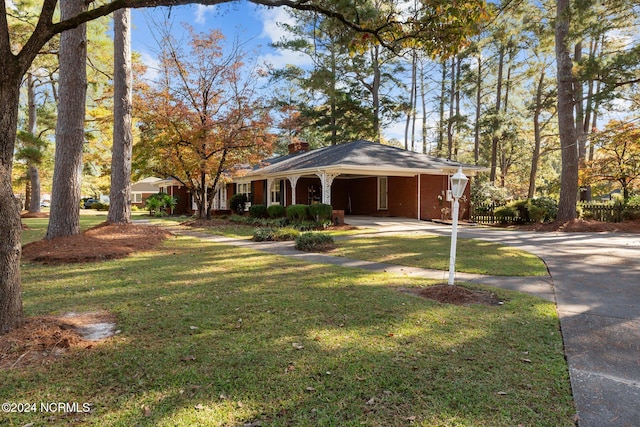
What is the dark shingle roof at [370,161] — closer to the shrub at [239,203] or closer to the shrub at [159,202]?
the shrub at [239,203]

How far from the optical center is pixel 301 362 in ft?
10.2

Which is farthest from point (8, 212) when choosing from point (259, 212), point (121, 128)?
point (259, 212)

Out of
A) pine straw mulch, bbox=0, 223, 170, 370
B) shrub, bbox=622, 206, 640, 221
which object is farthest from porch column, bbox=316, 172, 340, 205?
shrub, bbox=622, 206, 640, 221

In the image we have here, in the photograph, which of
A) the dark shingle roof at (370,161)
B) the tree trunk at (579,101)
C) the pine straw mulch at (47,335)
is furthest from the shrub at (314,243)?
the tree trunk at (579,101)

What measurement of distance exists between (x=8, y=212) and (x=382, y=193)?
1794 centimetres

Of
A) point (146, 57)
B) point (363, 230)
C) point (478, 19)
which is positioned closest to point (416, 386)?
point (478, 19)

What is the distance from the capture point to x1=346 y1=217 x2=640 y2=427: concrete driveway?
2.56 metres

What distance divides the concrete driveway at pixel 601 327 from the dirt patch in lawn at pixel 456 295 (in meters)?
0.82

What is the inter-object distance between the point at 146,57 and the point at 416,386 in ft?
60.2

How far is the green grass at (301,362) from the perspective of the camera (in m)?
2.44

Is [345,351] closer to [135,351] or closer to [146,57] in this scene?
[135,351]

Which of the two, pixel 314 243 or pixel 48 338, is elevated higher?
pixel 314 243

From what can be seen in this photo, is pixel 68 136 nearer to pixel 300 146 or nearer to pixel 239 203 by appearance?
pixel 239 203

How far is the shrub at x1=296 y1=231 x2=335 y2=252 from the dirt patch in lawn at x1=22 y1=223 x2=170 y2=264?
3788 millimetres
